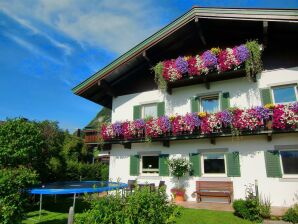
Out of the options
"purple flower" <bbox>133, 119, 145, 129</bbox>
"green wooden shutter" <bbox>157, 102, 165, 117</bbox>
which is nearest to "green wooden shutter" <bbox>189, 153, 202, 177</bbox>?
"green wooden shutter" <bbox>157, 102, 165, 117</bbox>

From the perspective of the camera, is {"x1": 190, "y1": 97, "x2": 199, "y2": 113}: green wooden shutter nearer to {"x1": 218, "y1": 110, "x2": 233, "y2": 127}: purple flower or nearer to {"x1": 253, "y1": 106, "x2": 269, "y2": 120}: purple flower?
{"x1": 218, "y1": 110, "x2": 233, "y2": 127}: purple flower

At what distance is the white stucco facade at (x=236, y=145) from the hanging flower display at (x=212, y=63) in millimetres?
1140

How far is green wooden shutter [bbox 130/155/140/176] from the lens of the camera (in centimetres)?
1548

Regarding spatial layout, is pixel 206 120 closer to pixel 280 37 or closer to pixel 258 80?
pixel 258 80

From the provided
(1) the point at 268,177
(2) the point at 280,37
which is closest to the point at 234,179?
(1) the point at 268,177

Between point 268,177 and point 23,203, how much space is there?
10.2 metres

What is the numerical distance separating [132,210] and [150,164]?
36.5ft

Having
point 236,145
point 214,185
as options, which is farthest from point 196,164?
point 236,145

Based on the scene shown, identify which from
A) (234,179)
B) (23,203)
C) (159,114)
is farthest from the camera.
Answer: (159,114)

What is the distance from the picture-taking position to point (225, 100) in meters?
13.8

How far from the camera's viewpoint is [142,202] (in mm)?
4609

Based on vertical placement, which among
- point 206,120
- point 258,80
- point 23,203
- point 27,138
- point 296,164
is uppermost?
point 258,80

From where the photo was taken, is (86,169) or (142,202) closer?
(142,202)

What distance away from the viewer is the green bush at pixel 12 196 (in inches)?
262
